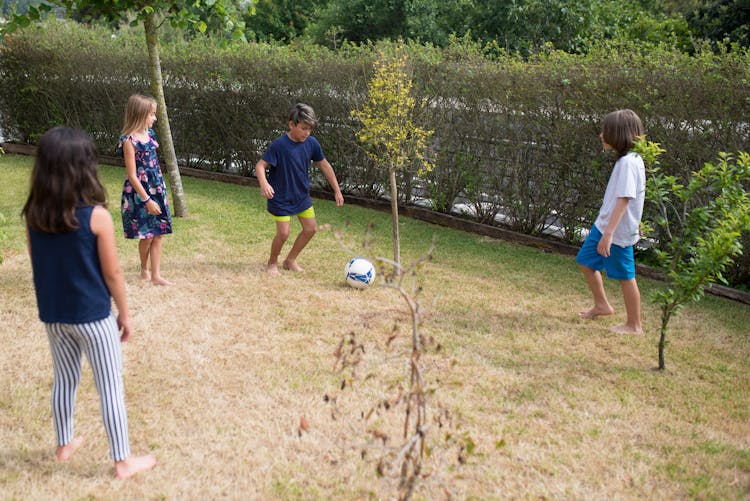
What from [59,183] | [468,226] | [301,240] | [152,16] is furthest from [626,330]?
[152,16]

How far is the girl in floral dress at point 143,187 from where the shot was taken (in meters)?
5.87

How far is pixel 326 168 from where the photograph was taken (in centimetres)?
685

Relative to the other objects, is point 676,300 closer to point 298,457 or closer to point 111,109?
point 298,457

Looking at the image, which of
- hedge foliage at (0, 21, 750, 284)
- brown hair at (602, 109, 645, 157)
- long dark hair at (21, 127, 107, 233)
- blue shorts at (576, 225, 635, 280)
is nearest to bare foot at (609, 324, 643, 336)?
blue shorts at (576, 225, 635, 280)

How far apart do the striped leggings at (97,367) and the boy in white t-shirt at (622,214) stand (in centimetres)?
352

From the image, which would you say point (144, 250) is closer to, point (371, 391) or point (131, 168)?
point (131, 168)

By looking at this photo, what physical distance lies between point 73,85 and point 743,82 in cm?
1190

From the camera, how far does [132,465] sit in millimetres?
3402

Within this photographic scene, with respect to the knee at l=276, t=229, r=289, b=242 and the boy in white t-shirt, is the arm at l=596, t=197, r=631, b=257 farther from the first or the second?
the knee at l=276, t=229, r=289, b=242

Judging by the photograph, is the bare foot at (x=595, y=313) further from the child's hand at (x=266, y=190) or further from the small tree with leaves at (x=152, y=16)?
the small tree with leaves at (x=152, y=16)

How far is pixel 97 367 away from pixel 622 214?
146 inches

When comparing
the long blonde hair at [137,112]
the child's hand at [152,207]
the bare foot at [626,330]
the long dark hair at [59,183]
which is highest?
the long dark hair at [59,183]

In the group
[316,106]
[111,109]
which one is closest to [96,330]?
[316,106]

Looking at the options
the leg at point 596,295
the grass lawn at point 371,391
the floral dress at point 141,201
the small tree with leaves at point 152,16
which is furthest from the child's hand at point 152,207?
the leg at point 596,295
